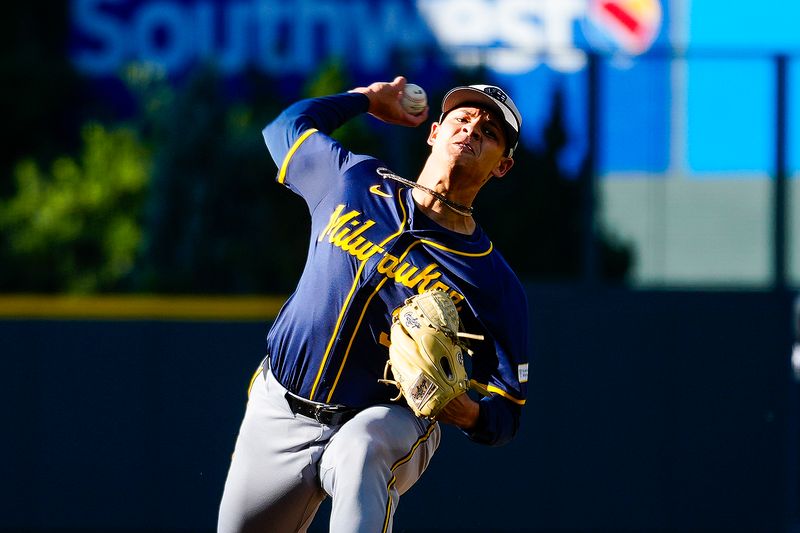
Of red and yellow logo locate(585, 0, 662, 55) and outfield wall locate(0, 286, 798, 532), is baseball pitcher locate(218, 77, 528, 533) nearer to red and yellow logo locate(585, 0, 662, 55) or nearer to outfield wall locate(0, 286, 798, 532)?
outfield wall locate(0, 286, 798, 532)

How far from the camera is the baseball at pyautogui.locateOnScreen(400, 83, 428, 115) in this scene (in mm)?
4430

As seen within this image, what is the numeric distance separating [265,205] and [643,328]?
532 centimetres

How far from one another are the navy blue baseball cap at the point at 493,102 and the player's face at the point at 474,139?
0.03 metres

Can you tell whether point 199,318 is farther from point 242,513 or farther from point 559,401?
point 242,513

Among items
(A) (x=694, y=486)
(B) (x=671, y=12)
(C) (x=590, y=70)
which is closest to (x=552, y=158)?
(C) (x=590, y=70)

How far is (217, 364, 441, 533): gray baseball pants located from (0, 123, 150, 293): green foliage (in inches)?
403

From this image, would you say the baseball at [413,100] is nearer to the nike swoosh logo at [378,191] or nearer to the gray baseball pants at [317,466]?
the nike swoosh logo at [378,191]

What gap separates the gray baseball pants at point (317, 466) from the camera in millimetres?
3756

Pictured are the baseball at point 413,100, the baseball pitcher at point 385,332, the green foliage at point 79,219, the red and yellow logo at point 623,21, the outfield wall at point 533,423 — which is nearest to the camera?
the baseball pitcher at point 385,332

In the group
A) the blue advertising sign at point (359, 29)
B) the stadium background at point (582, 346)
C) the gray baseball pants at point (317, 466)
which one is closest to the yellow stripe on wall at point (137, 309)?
the stadium background at point (582, 346)

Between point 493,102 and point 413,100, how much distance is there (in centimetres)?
47

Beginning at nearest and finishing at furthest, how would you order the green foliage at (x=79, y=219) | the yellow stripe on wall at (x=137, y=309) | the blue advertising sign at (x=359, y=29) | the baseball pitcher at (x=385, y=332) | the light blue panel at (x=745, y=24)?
the baseball pitcher at (x=385, y=332), the yellow stripe on wall at (x=137, y=309), the green foliage at (x=79, y=219), the light blue panel at (x=745, y=24), the blue advertising sign at (x=359, y=29)

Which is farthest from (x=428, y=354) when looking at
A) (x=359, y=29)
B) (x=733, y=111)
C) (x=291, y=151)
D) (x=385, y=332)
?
(x=359, y=29)

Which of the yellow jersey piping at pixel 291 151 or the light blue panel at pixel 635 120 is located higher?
the light blue panel at pixel 635 120
